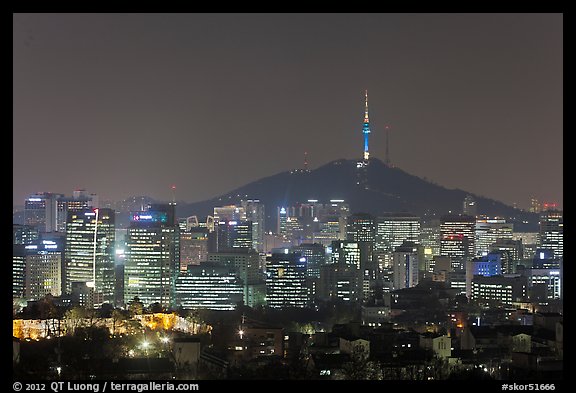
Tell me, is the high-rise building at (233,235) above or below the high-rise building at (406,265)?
above

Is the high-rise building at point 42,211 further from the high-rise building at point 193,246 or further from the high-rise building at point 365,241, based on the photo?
the high-rise building at point 365,241

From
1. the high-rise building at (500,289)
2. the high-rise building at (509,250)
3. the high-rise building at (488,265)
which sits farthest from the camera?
the high-rise building at (509,250)

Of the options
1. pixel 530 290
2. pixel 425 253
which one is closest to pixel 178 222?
pixel 425 253

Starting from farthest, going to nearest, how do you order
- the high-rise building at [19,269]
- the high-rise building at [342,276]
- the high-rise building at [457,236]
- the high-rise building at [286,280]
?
1. the high-rise building at [457,236]
2. the high-rise building at [342,276]
3. the high-rise building at [286,280]
4. the high-rise building at [19,269]

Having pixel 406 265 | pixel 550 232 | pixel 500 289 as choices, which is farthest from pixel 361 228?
pixel 500 289

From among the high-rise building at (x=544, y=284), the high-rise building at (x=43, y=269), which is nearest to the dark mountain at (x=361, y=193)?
the high-rise building at (x=544, y=284)

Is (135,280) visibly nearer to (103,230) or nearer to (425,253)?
(103,230)

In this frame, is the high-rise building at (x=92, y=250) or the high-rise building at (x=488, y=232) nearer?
the high-rise building at (x=92, y=250)
